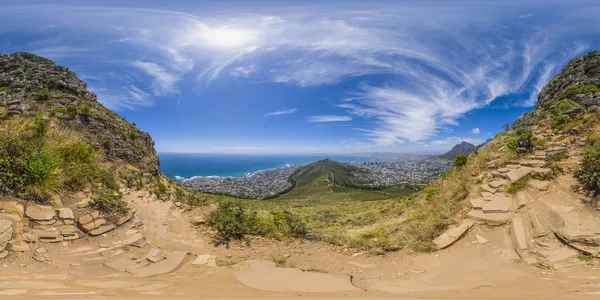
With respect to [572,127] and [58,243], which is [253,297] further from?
[572,127]

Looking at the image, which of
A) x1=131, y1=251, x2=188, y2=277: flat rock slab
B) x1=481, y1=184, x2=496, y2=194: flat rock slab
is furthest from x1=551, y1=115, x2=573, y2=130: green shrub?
x1=131, y1=251, x2=188, y2=277: flat rock slab

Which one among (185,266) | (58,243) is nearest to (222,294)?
(185,266)

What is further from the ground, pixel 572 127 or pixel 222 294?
pixel 572 127

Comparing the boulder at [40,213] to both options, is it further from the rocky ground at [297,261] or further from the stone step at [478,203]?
the stone step at [478,203]

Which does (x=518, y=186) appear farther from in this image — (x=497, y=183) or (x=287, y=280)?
(x=287, y=280)

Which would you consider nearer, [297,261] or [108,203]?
[297,261]

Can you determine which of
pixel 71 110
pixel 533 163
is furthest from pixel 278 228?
pixel 71 110

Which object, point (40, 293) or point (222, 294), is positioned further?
point (222, 294)

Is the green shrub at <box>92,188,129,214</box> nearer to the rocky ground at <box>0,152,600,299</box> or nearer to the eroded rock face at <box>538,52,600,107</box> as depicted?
the rocky ground at <box>0,152,600,299</box>
